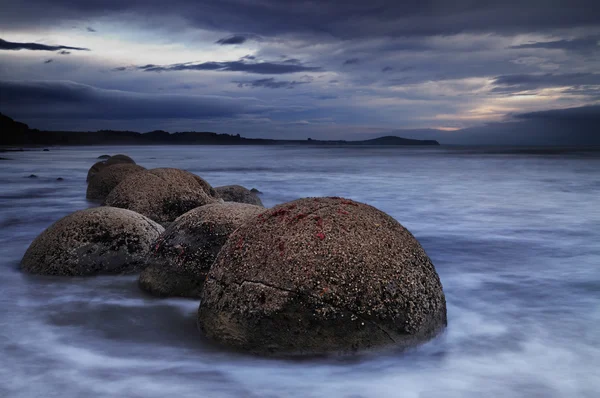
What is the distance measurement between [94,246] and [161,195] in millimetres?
2720

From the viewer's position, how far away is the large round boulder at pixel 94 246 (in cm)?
652

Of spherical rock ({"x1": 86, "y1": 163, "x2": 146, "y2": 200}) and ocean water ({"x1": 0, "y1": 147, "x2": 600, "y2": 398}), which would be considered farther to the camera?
spherical rock ({"x1": 86, "y1": 163, "x2": 146, "y2": 200})

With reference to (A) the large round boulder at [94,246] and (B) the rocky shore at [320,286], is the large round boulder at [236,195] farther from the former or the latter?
(B) the rocky shore at [320,286]

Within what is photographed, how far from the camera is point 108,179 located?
15312mm

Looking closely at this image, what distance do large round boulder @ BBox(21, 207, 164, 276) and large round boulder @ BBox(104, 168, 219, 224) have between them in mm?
2229

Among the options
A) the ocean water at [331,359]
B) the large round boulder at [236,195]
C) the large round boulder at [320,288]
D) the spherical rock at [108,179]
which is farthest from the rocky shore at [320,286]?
the spherical rock at [108,179]

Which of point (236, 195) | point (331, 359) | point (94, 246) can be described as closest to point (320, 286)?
point (331, 359)

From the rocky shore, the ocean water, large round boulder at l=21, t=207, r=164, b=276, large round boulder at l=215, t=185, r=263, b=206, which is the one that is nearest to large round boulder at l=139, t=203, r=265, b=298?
the ocean water

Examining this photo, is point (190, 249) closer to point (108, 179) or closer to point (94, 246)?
point (94, 246)

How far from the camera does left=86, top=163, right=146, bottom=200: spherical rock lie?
14.8 m

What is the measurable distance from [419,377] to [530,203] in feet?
49.5

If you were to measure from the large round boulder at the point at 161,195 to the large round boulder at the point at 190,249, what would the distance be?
3119 mm

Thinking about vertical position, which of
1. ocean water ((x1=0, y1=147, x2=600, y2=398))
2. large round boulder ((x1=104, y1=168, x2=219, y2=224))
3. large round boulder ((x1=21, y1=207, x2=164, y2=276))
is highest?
large round boulder ((x1=104, y1=168, x2=219, y2=224))

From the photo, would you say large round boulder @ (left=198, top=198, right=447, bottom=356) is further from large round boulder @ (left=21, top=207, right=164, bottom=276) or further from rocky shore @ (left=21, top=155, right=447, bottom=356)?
large round boulder @ (left=21, top=207, right=164, bottom=276)
